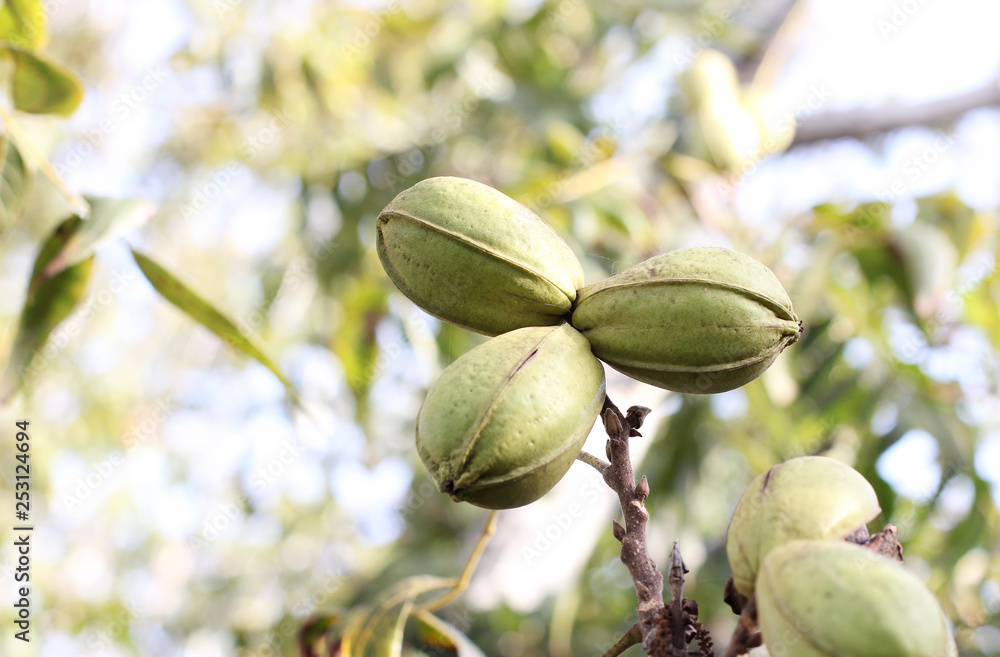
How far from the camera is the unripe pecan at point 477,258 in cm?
126

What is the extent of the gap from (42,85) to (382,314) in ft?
6.00

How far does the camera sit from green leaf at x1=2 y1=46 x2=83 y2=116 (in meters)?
1.95

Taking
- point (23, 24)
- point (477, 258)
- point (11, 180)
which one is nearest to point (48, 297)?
point (11, 180)

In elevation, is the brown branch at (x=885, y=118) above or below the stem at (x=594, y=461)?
below

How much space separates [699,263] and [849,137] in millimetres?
4364

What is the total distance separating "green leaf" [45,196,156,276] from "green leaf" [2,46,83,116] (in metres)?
0.27

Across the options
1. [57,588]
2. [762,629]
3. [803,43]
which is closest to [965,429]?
[762,629]

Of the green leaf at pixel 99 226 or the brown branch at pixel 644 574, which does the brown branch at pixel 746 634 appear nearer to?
the brown branch at pixel 644 574

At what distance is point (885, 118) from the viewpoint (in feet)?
15.7

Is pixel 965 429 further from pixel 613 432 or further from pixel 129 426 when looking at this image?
pixel 129 426

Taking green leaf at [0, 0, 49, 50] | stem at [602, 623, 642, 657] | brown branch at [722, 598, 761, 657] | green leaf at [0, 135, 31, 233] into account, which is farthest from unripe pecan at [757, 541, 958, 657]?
green leaf at [0, 0, 49, 50]

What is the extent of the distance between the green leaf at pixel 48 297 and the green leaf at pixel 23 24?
53cm

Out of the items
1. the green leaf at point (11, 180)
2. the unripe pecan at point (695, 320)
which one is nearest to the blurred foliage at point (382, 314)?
the green leaf at point (11, 180)

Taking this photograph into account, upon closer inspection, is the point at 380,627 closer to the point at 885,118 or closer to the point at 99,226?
the point at 99,226
